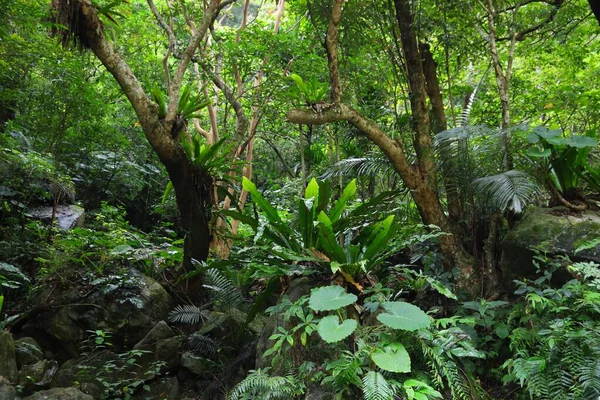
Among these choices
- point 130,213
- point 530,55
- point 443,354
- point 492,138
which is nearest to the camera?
point 443,354

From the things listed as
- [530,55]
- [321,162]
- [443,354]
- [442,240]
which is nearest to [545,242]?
[442,240]

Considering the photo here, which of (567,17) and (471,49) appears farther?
(567,17)

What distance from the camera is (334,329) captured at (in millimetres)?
2299

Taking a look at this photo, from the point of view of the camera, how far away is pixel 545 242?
3.25 m

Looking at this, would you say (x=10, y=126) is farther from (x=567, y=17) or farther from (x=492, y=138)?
(x=567, y=17)

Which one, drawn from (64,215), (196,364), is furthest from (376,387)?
(64,215)

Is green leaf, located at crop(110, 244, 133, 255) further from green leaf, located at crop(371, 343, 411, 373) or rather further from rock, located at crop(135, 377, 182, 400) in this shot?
green leaf, located at crop(371, 343, 411, 373)

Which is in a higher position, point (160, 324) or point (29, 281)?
point (29, 281)

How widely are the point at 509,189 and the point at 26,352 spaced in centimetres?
419

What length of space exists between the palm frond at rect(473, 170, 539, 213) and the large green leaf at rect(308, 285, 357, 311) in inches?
59.4

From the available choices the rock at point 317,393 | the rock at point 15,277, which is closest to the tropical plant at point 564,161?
the rock at point 317,393

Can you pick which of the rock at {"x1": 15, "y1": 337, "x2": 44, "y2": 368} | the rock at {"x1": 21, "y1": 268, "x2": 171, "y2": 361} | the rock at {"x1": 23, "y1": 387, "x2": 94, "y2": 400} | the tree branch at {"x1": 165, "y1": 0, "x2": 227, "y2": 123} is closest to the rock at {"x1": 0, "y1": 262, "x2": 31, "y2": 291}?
the rock at {"x1": 21, "y1": 268, "x2": 171, "y2": 361}

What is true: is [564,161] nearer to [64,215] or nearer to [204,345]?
[204,345]

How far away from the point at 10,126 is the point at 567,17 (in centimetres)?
765
